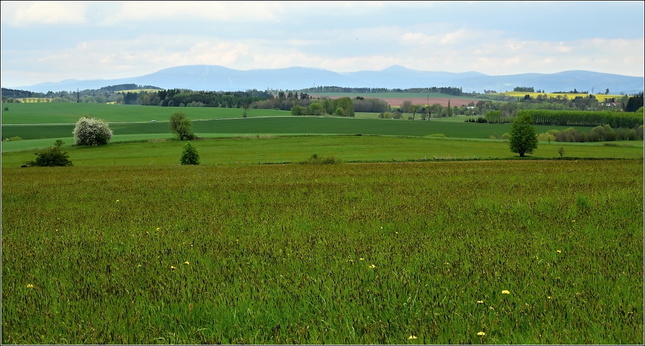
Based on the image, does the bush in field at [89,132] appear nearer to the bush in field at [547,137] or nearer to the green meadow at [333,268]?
the bush in field at [547,137]

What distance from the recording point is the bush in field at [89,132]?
91375 millimetres

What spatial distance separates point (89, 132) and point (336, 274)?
9288 centimetres

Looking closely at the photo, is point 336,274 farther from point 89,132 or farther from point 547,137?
point 547,137

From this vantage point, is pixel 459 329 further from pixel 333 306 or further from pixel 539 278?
pixel 539 278

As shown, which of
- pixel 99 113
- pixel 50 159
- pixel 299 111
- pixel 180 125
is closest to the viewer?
pixel 50 159

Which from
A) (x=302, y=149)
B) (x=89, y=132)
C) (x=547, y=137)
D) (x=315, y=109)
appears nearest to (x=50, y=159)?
(x=302, y=149)

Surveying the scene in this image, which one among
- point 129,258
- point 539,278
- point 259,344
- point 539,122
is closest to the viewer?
point 259,344

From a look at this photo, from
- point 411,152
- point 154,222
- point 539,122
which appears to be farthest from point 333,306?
point 539,122

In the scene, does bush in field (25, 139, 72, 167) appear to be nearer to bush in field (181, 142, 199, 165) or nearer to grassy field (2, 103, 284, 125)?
bush in field (181, 142, 199, 165)

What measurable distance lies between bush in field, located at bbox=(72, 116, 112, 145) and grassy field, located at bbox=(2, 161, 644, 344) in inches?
3346

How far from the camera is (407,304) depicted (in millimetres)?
5539

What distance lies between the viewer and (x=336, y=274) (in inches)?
258

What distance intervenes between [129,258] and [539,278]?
5.15 meters

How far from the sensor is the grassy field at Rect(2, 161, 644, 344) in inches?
199
